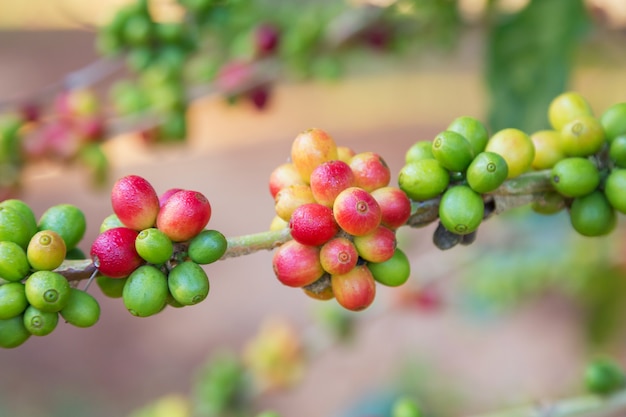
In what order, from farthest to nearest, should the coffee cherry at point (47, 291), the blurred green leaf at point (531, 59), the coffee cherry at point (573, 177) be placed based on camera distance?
the blurred green leaf at point (531, 59) < the coffee cherry at point (573, 177) < the coffee cherry at point (47, 291)

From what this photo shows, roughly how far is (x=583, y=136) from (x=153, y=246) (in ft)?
1.42

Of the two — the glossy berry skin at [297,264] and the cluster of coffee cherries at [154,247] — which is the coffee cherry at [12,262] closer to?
the cluster of coffee cherries at [154,247]

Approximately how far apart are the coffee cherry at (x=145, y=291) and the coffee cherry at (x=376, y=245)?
173 millimetres

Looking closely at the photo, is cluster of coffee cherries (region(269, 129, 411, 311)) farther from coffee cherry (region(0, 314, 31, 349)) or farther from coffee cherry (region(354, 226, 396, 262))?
coffee cherry (region(0, 314, 31, 349))

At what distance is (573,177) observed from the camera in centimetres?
62

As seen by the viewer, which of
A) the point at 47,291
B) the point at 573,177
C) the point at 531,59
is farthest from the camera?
the point at 531,59

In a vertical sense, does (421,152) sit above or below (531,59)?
below

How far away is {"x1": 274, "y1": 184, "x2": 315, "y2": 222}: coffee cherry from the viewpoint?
593 millimetres

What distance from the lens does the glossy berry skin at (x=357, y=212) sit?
54 centimetres

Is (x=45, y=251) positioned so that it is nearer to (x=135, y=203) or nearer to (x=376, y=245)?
(x=135, y=203)

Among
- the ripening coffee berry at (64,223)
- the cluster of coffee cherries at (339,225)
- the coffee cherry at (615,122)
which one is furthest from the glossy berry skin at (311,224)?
the coffee cherry at (615,122)

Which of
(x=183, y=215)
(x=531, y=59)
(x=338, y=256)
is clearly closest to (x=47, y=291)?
(x=183, y=215)

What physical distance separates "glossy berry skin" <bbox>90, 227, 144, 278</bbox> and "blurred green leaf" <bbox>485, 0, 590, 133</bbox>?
0.83 meters

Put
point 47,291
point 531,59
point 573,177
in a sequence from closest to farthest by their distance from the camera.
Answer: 1. point 47,291
2. point 573,177
3. point 531,59
